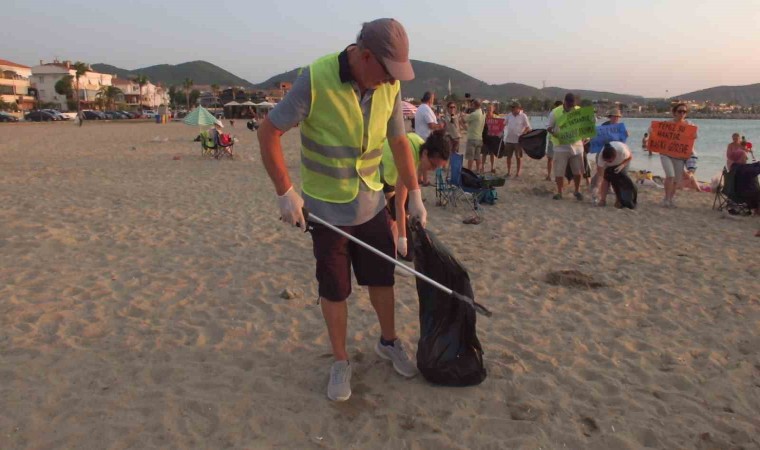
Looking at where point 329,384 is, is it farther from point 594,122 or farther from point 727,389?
point 594,122

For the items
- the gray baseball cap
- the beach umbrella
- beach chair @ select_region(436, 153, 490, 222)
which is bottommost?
beach chair @ select_region(436, 153, 490, 222)

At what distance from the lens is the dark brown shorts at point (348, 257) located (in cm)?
243

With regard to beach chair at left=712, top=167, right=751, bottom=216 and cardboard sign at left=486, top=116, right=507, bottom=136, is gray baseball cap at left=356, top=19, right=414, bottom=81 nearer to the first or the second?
beach chair at left=712, top=167, right=751, bottom=216

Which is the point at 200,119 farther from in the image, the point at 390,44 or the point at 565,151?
the point at 390,44

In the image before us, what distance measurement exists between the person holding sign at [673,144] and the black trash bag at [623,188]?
2.11 ft

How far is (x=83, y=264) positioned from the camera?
4.66 meters

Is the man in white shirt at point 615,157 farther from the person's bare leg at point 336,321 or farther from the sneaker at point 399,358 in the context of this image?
the person's bare leg at point 336,321

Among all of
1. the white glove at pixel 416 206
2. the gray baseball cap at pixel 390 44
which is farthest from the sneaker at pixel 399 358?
the gray baseball cap at pixel 390 44

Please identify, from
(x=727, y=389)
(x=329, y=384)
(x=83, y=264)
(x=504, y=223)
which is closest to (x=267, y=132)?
(x=329, y=384)

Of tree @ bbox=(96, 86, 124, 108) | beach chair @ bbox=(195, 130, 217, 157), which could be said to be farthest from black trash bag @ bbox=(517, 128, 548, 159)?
tree @ bbox=(96, 86, 124, 108)

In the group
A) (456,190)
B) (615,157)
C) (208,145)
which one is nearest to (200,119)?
(208,145)

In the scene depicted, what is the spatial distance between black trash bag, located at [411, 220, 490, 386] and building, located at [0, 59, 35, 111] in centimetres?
8723

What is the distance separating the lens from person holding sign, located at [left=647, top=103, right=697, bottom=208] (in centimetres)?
783

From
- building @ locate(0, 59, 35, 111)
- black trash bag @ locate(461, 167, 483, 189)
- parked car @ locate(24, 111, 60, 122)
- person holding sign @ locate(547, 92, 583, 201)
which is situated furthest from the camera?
building @ locate(0, 59, 35, 111)
